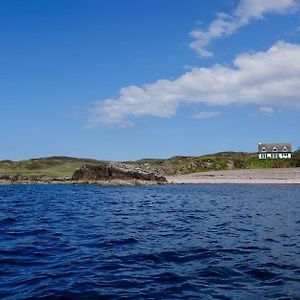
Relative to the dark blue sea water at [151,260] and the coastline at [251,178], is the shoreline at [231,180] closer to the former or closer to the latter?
the coastline at [251,178]

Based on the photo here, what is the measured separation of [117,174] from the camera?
133625 millimetres

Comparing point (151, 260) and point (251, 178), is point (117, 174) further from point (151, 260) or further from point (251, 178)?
point (151, 260)

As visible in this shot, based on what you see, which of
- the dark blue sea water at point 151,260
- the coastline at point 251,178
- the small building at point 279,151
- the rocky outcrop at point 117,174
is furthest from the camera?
the small building at point 279,151

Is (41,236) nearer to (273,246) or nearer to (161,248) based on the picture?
(161,248)

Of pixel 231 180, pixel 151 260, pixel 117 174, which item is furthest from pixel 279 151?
pixel 151 260

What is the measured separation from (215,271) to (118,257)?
16.0 feet

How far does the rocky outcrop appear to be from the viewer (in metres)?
131

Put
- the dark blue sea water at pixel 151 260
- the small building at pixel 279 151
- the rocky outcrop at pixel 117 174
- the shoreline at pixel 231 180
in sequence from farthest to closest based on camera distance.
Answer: the small building at pixel 279 151 → the rocky outcrop at pixel 117 174 → the shoreline at pixel 231 180 → the dark blue sea water at pixel 151 260

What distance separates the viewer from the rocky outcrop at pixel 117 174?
13062 cm

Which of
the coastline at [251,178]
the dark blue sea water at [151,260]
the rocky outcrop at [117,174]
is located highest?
the rocky outcrop at [117,174]

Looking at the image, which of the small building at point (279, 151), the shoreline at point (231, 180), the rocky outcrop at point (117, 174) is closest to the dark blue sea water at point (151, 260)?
→ the shoreline at point (231, 180)

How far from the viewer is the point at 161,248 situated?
2217 cm

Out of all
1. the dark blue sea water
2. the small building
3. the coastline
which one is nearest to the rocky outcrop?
the coastline

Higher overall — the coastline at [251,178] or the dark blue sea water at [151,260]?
the coastline at [251,178]
